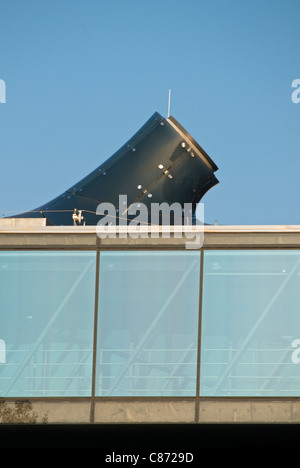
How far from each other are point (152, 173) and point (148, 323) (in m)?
5.72

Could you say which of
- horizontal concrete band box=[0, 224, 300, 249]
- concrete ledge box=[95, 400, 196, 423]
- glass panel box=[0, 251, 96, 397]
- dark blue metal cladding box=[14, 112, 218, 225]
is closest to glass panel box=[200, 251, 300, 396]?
horizontal concrete band box=[0, 224, 300, 249]

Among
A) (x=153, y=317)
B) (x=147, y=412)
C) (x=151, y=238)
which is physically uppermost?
(x=151, y=238)

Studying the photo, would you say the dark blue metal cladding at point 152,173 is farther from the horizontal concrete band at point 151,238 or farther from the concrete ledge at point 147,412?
the concrete ledge at point 147,412

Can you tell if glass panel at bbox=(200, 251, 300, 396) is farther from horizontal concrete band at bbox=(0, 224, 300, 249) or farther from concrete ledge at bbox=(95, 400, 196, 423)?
concrete ledge at bbox=(95, 400, 196, 423)

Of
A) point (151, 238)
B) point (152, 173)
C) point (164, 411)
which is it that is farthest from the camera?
point (152, 173)

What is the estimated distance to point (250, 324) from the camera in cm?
1179

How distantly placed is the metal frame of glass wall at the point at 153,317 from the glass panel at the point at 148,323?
0.02 m

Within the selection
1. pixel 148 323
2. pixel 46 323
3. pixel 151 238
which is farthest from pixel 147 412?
pixel 151 238

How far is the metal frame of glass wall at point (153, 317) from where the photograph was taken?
459 inches

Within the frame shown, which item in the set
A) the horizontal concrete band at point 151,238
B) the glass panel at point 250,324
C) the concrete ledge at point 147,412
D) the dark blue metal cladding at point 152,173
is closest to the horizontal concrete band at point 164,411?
the concrete ledge at point 147,412

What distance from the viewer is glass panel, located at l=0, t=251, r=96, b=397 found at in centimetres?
1173

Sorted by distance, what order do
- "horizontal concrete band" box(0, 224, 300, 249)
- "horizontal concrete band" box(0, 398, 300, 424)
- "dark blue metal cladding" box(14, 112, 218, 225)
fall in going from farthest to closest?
"dark blue metal cladding" box(14, 112, 218, 225), "horizontal concrete band" box(0, 224, 300, 249), "horizontal concrete band" box(0, 398, 300, 424)

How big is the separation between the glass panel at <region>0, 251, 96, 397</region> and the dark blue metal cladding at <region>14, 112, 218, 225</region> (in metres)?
4.44

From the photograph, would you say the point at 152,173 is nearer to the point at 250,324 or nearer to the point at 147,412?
the point at 250,324
